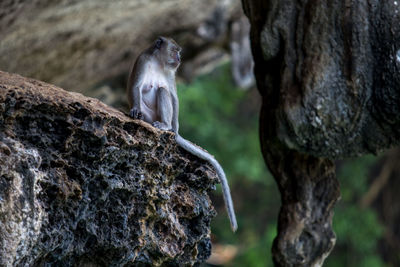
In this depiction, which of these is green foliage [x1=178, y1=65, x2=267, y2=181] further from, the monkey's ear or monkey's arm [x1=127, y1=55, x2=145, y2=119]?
monkey's arm [x1=127, y1=55, x2=145, y2=119]

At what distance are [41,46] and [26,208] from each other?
307 centimetres

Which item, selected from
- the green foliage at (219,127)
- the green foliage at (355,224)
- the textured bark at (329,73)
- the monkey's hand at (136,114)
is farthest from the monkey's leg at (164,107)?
the green foliage at (355,224)

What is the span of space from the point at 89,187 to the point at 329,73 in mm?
1699

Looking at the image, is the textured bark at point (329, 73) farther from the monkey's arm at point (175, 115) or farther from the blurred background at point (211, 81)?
the blurred background at point (211, 81)

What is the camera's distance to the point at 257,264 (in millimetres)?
9570

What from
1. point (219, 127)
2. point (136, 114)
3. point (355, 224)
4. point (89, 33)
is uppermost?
point (136, 114)

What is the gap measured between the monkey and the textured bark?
0.60 metres

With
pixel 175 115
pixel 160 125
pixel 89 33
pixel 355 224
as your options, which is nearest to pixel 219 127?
pixel 355 224

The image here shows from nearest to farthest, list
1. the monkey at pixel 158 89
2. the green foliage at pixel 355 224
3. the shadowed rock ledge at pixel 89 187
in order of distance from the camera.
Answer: the shadowed rock ledge at pixel 89 187 → the monkey at pixel 158 89 → the green foliage at pixel 355 224

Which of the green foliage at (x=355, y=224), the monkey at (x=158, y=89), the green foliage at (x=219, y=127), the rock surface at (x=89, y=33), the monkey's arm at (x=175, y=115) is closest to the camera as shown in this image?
the monkey at (x=158, y=89)

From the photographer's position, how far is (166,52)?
4.07 metres

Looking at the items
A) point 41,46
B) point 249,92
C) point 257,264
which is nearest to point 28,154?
point 41,46

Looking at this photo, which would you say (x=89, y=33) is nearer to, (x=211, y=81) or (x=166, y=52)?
(x=166, y=52)

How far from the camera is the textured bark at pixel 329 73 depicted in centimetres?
357
